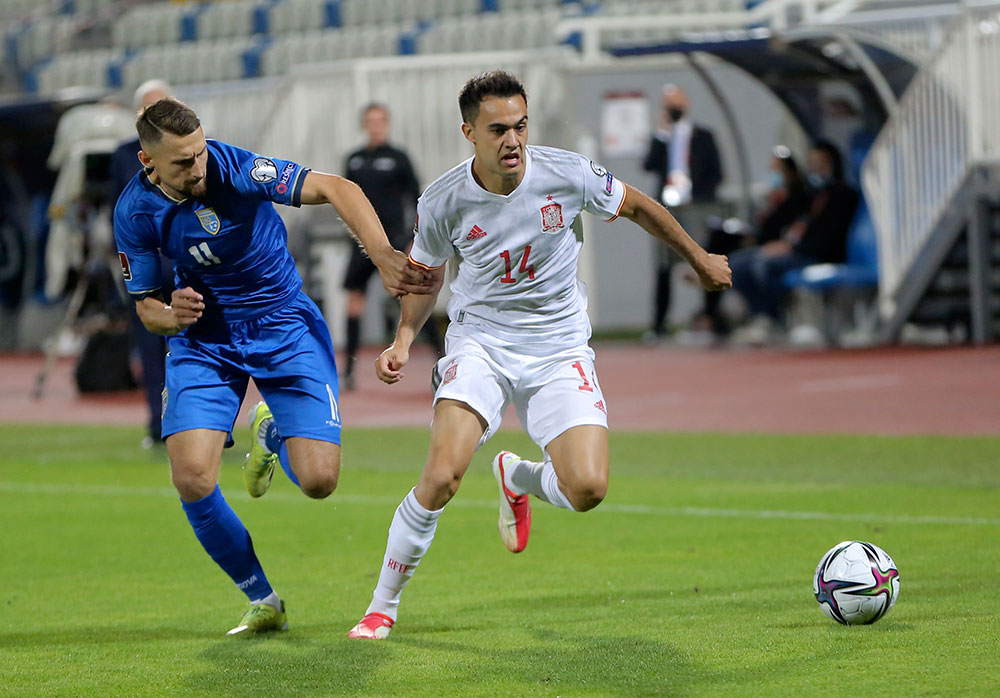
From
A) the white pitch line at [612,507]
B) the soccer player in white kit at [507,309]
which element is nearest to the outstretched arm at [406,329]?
the soccer player in white kit at [507,309]

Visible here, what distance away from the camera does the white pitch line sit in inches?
321

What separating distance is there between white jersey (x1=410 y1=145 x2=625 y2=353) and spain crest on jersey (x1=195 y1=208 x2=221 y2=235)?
2.51ft

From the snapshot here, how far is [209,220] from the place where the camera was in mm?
6043

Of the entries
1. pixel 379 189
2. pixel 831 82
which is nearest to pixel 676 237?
pixel 379 189

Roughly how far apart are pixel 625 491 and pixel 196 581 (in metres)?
3.31

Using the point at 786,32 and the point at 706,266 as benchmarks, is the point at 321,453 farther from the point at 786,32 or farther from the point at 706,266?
the point at 786,32

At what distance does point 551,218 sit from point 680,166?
1342 centimetres

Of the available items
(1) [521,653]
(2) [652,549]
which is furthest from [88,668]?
(2) [652,549]

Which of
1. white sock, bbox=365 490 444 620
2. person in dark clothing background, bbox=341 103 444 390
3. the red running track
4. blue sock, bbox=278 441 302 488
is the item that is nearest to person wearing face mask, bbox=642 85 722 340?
the red running track

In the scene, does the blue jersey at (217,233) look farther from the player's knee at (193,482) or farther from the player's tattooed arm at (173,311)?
the player's knee at (193,482)

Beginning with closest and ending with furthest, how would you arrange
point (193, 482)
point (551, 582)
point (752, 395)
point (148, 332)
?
1. point (193, 482)
2. point (551, 582)
3. point (148, 332)
4. point (752, 395)

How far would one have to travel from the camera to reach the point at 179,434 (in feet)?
19.4

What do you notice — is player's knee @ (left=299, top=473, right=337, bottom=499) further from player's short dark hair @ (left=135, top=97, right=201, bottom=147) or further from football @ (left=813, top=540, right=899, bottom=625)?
football @ (left=813, top=540, right=899, bottom=625)

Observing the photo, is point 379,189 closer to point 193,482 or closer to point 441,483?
point 193,482
